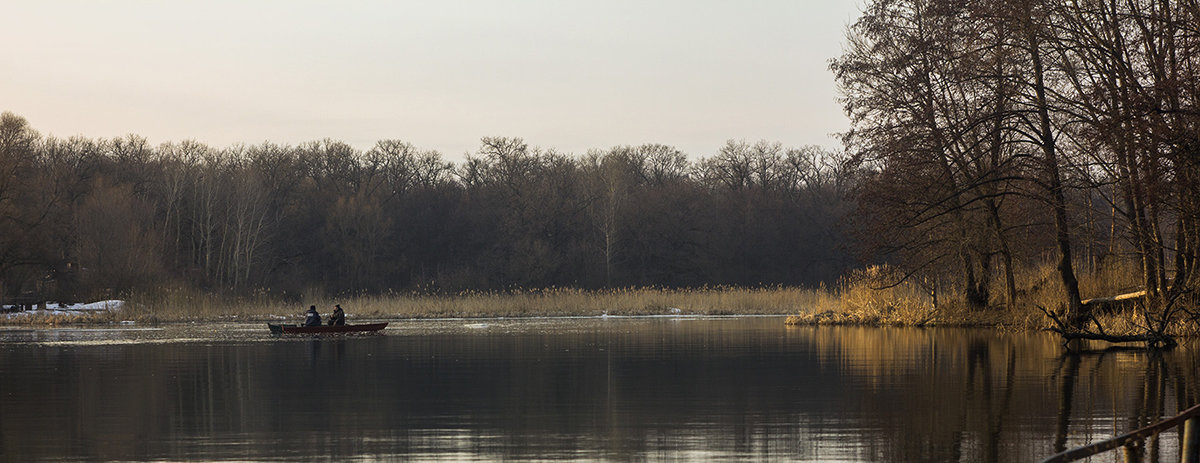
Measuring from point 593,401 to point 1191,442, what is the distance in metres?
9.77

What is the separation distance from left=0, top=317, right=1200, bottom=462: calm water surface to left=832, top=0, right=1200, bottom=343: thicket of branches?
11.0 ft

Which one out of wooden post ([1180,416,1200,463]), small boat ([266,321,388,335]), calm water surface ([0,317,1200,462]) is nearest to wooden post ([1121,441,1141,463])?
calm water surface ([0,317,1200,462])

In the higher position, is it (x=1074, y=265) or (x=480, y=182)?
(x=480, y=182)

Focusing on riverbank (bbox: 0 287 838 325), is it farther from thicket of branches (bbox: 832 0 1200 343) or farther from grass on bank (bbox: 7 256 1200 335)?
thicket of branches (bbox: 832 0 1200 343)

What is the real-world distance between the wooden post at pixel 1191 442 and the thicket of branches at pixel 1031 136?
1433cm

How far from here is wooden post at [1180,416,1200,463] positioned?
8781mm

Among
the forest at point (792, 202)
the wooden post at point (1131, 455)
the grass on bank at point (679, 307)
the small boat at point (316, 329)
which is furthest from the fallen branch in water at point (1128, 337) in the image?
the small boat at point (316, 329)

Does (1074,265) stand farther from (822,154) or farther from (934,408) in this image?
(822,154)

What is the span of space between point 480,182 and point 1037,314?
67199 millimetres

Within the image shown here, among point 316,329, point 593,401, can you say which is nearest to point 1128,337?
point 593,401

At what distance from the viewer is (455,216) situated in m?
92.0

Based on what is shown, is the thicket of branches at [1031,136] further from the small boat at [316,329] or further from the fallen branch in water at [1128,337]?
the small boat at [316,329]

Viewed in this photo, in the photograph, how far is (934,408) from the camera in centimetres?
1595

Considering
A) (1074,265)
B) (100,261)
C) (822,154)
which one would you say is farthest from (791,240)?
(1074,265)
